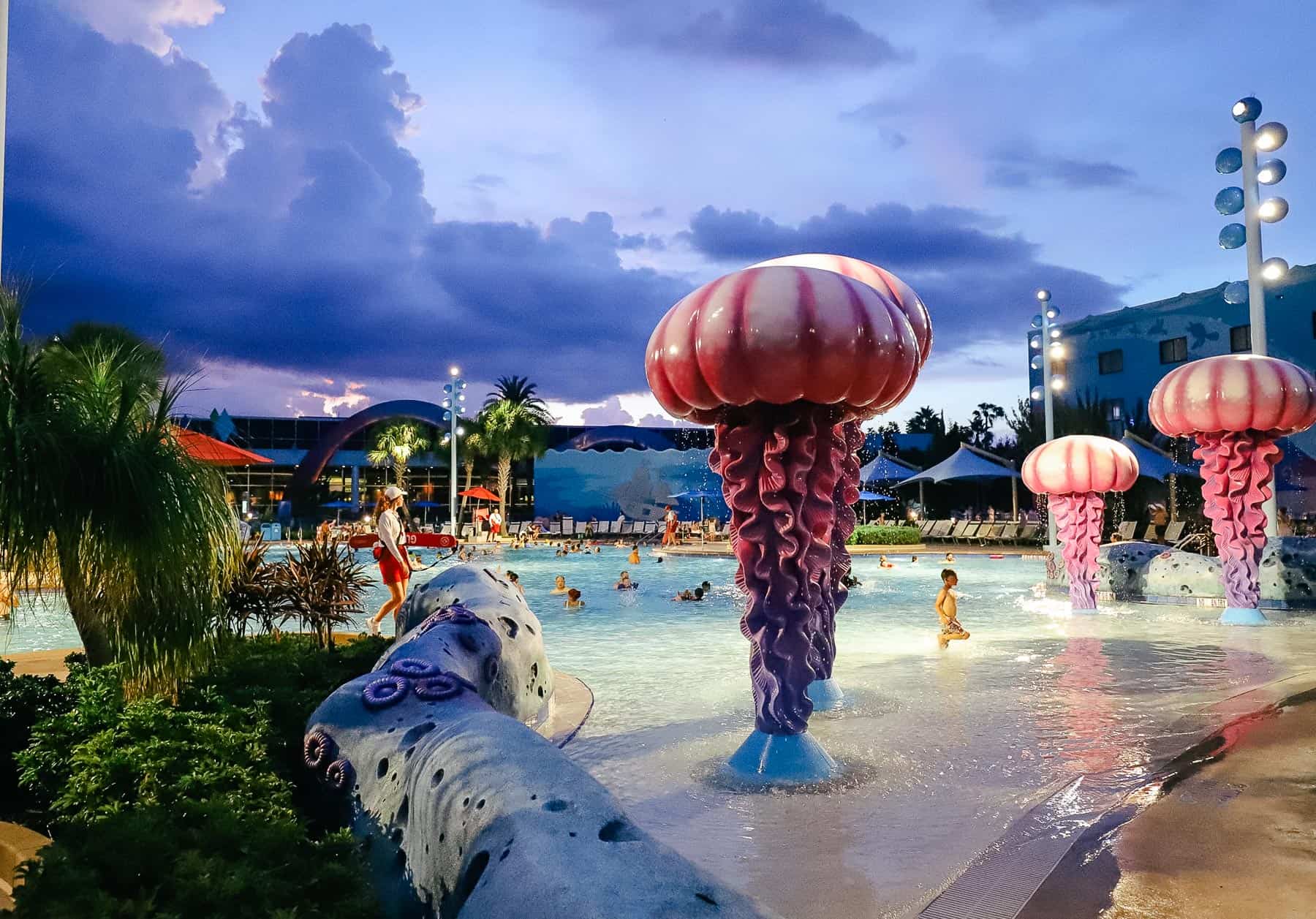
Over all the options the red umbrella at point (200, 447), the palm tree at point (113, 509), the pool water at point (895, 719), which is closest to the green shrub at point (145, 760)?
the palm tree at point (113, 509)

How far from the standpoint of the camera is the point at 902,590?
1672 centimetres

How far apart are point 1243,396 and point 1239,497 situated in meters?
1.46

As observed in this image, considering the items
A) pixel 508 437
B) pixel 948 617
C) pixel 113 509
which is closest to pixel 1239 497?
pixel 948 617

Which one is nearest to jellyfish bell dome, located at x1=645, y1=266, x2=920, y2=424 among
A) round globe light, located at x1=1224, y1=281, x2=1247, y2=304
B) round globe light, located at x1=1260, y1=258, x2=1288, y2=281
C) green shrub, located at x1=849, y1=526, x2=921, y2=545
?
round globe light, located at x1=1260, y1=258, x2=1288, y2=281

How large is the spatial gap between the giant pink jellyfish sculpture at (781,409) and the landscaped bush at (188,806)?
2368 mm

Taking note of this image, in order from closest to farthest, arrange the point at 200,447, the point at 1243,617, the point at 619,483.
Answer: the point at 200,447 → the point at 1243,617 → the point at 619,483

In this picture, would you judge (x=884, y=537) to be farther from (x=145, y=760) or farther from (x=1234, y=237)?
(x=145, y=760)

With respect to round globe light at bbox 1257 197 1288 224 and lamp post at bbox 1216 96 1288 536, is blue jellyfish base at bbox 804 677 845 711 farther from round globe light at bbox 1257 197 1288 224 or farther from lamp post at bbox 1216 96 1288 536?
round globe light at bbox 1257 197 1288 224

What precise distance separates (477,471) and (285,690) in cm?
4628

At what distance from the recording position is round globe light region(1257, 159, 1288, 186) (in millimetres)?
12422

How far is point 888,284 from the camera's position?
20.2 ft

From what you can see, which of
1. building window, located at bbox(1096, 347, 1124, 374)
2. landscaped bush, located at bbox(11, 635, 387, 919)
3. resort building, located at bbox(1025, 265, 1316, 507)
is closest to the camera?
landscaped bush, located at bbox(11, 635, 387, 919)

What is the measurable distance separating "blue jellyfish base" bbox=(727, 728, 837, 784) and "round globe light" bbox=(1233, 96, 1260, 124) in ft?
39.1

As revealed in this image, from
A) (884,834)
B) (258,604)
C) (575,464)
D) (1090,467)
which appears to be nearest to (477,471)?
(575,464)
